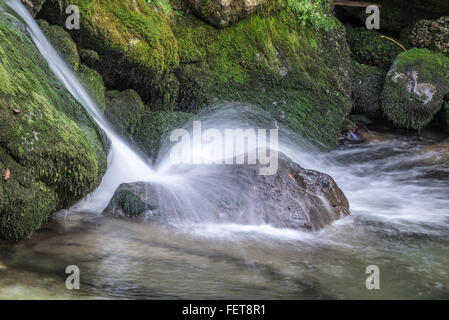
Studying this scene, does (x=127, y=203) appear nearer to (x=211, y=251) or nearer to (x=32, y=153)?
(x=211, y=251)

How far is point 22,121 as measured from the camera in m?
3.70

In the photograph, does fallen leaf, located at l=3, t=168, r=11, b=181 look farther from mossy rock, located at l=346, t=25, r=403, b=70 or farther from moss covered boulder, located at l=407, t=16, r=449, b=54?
moss covered boulder, located at l=407, t=16, r=449, b=54

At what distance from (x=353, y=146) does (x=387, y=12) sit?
398 cm

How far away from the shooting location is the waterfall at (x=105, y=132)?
217 inches

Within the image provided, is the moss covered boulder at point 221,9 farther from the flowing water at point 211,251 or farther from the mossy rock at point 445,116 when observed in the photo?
the mossy rock at point 445,116

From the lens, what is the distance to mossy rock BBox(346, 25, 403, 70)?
36.2ft

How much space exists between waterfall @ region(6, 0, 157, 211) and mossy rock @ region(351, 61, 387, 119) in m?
5.42

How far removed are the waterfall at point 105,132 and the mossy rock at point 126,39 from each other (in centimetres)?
70

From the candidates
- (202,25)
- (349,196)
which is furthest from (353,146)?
(202,25)

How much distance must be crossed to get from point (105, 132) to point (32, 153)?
2204mm

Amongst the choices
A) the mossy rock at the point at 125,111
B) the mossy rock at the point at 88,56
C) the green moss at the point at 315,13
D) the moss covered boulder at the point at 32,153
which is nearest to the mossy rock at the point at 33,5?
the mossy rock at the point at 88,56

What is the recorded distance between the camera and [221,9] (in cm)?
816

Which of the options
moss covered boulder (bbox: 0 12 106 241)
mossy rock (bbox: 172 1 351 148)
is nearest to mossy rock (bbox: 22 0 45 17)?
moss covered boulder (bbox: 0 12 106 241)

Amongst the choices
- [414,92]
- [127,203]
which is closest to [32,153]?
[127,203]
